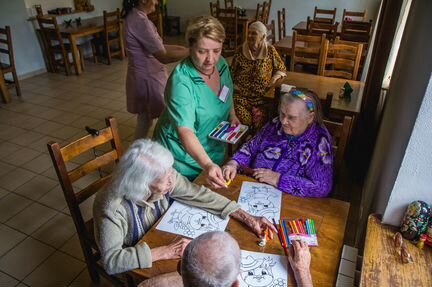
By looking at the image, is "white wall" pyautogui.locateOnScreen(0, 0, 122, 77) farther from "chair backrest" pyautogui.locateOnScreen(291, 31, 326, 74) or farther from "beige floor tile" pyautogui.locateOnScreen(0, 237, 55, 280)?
"chair backrest" pyautogui.locateOnScreen(291, 31, 326, 74)

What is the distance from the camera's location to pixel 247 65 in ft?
9.70

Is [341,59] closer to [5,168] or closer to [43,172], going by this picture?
[43,172]

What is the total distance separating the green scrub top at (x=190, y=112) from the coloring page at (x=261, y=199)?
1.13 ft

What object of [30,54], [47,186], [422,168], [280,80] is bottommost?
[47,186]

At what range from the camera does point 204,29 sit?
1.56 m

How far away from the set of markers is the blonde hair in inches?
20.3

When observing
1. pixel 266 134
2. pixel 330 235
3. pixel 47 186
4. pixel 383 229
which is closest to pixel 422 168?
pixel 383 229

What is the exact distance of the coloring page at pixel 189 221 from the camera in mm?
1428

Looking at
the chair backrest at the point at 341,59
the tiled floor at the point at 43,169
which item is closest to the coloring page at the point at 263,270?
the tiled floor at the point at 43,169

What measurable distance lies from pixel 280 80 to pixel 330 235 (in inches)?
79.6

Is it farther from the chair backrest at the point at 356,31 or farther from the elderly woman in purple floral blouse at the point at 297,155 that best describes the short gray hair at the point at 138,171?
the chair backrest at the point at 356,31

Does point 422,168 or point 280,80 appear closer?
point 422,168

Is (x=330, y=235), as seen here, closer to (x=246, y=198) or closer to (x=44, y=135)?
(x=246, y=198)

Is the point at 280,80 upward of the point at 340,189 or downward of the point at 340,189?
upward
